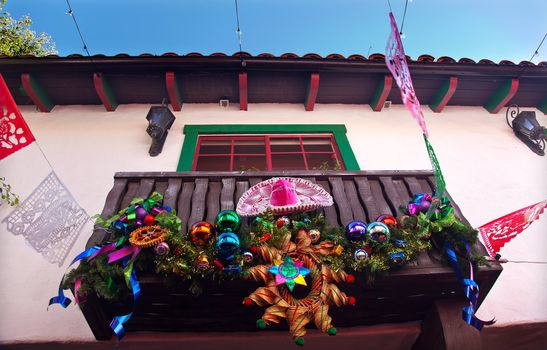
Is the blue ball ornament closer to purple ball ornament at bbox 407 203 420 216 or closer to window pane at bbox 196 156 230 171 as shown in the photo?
purple ball ornament at bbox 407 203 420 216

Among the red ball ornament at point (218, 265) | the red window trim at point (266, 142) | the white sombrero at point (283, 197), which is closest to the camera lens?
the red ball ornament at point (218, 265)

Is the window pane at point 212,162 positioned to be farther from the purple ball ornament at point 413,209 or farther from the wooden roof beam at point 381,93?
the purple ball ornament at point 413,209

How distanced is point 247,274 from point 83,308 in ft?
4.73

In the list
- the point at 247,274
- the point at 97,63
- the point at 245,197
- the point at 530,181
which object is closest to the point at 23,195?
the point at 97,63

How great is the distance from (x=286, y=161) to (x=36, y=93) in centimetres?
442

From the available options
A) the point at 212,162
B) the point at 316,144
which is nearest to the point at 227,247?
the point at 212,162

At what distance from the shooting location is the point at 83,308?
329 cm

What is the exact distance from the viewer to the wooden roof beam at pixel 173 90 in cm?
657

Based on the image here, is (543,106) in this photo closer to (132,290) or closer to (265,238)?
(265,238)

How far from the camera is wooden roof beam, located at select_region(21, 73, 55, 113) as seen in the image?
6477 millimetres

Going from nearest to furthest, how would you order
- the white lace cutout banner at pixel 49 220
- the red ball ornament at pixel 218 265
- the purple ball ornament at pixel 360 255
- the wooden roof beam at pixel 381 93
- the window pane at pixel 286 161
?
the red ball ornament at pixel 218 265 < the purple ball ornament at pixel 360 255 < the white lace cutout banner at pixel 49 220 < the window pane at pixel 286 161 < the wooden roof beam at pixel 381 93

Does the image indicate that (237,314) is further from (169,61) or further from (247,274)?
(169,61)

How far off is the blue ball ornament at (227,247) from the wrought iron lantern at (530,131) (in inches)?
234

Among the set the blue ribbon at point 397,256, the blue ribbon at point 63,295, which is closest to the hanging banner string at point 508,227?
the blue ribbon at point 397,256
